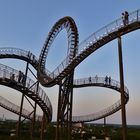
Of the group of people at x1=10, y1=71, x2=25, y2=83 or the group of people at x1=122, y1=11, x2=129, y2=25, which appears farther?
the group of people at x1=10, y1=71, x2=25, y2=83

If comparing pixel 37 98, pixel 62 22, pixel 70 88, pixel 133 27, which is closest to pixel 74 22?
pixel 62 22

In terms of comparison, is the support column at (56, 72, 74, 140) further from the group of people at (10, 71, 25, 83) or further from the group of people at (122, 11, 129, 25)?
the group of people at (122, 11, 129, 25)

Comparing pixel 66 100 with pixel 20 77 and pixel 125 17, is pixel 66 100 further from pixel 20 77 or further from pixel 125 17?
pixel 125 17

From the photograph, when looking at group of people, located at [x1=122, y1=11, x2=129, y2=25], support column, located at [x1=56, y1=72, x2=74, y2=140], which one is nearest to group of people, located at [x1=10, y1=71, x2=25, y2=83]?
support column, located at [x1=56, y1=72, x2=74, y2=140]

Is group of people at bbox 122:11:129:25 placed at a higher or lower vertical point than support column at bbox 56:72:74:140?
higher

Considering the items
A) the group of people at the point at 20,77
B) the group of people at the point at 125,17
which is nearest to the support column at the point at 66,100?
the group of people at the point at 20,77

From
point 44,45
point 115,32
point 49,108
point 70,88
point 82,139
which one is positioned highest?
point 44,45

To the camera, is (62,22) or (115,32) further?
(62,22)

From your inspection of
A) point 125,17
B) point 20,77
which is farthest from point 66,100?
point 125,17

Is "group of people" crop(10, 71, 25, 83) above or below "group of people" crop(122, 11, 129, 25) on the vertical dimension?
below

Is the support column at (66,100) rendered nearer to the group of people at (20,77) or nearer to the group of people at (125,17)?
the group of people at (20,77)

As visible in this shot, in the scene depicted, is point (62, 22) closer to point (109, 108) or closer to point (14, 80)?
point (14, 80)
